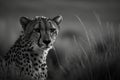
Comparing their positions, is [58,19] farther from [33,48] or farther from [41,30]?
[33,48]

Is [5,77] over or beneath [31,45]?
beneath

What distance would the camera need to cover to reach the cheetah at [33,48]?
11.7 feet

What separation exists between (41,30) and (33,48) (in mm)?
224

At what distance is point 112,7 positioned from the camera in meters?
4.79

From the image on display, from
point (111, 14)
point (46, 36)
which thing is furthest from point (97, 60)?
point (111, 14)

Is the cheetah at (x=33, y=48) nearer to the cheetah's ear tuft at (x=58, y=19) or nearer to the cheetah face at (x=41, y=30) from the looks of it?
the cheetah face at (x=41, y=30)

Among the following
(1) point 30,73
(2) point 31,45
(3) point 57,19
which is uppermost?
(3) point 57,19

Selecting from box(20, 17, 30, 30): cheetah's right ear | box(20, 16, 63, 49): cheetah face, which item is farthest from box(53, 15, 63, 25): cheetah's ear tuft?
box(20, 17, 30, 30): cheetah's right ear

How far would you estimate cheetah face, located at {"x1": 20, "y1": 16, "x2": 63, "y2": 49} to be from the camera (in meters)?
3.58

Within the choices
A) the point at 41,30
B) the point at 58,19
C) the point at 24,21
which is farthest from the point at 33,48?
the point at 58,19

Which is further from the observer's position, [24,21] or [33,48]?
[24,21]

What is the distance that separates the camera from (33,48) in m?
3.64

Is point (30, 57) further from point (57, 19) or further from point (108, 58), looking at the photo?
point (108, 58)

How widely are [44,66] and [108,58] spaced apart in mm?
771
